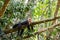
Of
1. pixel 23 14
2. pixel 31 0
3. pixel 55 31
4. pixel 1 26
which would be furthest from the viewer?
pixel 31 0

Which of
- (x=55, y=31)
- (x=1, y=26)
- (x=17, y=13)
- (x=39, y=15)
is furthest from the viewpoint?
(x=39, y=15)

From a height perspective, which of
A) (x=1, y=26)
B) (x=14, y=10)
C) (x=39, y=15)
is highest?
(x=14, y=10)

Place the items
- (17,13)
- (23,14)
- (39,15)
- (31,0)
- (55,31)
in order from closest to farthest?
(17,13), (23,14), (55,31), (31,0), (39,15)

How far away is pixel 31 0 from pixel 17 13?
1.76 meters

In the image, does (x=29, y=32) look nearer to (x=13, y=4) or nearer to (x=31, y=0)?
(x=13, y=4)

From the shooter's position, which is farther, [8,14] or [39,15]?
[39,15]

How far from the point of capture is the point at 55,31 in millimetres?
7523

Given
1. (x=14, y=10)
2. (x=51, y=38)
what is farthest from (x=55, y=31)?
(x=14, y=10)

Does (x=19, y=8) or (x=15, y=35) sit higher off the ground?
(x=19, y=8)

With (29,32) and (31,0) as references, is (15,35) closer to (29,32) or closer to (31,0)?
(29,32)

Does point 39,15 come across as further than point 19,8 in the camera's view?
Yes

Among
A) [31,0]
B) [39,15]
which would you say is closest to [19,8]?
[31,0]

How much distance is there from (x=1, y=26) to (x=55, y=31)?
2.51 m

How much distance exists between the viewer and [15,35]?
6590mm
